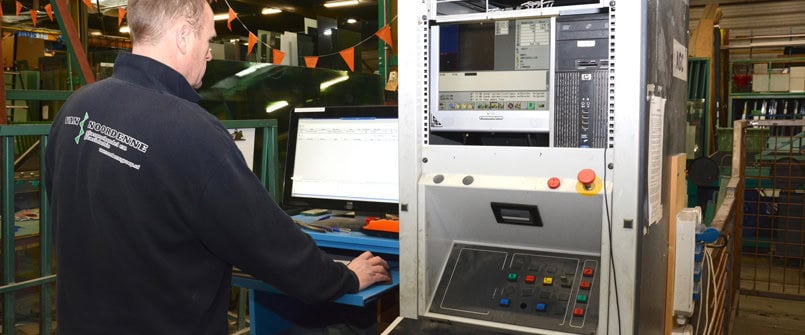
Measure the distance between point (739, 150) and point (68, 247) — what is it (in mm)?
3227

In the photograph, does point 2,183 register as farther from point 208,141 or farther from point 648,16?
point 648,16

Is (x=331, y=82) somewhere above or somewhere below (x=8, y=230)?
above

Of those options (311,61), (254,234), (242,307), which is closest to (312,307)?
(242,307)

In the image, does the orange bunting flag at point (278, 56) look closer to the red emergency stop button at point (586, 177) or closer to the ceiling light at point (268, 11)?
the red emergency stop button at point (586, 177)

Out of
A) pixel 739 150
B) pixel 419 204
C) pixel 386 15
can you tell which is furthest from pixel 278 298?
pixel 739 150

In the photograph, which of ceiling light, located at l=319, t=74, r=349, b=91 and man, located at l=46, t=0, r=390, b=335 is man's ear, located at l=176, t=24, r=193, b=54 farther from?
ceiling light, located at l=319, t=74, r=349, b=91

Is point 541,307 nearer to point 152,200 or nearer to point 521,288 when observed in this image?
point 521,288

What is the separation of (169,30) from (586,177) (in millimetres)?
964

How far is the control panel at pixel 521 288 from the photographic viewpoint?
5.00 ft

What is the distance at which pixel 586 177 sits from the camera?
1.40m

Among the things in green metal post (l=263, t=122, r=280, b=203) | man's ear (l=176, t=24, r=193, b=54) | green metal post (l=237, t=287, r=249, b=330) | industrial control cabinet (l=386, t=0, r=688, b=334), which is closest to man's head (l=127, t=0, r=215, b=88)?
man's ear (l=176, t=24, r=193, b=54)

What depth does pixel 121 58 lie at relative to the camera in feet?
4.62

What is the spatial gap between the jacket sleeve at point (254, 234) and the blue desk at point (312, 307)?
0.31 metres

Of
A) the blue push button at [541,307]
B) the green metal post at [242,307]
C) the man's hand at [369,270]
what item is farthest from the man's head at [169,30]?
the green metal post at [242,307]
